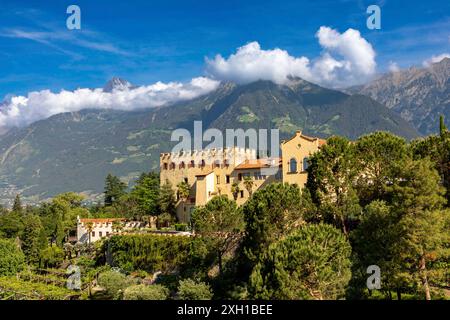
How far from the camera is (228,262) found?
52875 millimetres

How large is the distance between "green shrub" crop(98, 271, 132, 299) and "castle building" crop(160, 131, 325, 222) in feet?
60.5

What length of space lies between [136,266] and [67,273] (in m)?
12.3

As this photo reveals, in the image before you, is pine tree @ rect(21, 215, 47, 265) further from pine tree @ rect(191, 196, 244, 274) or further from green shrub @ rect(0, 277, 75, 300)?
pine tree @ rect(191, 196, 244, 274)

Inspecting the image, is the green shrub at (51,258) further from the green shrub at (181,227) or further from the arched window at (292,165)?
the arched window at (292,165)

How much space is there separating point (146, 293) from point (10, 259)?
115 feet

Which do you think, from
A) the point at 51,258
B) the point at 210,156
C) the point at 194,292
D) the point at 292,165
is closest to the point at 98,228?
the point at 51,258

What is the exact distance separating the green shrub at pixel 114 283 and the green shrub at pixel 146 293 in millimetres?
4041

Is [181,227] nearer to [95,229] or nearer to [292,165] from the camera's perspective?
[292,165]

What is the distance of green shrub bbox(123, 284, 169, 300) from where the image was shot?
1849 inches

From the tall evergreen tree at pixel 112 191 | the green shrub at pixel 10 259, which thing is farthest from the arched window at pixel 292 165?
the tall evergreen tree at pixel 112 191

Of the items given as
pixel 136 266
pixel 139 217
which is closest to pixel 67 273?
pixel 136 266

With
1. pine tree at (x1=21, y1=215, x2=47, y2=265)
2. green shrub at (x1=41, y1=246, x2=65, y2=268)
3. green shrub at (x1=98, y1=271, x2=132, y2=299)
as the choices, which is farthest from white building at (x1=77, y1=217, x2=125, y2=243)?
green shrub at (x1=98, y1=271, x2=132, y2=299)

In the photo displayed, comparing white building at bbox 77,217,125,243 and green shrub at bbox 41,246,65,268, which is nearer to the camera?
green shrub at bbox 41,246,65,268
